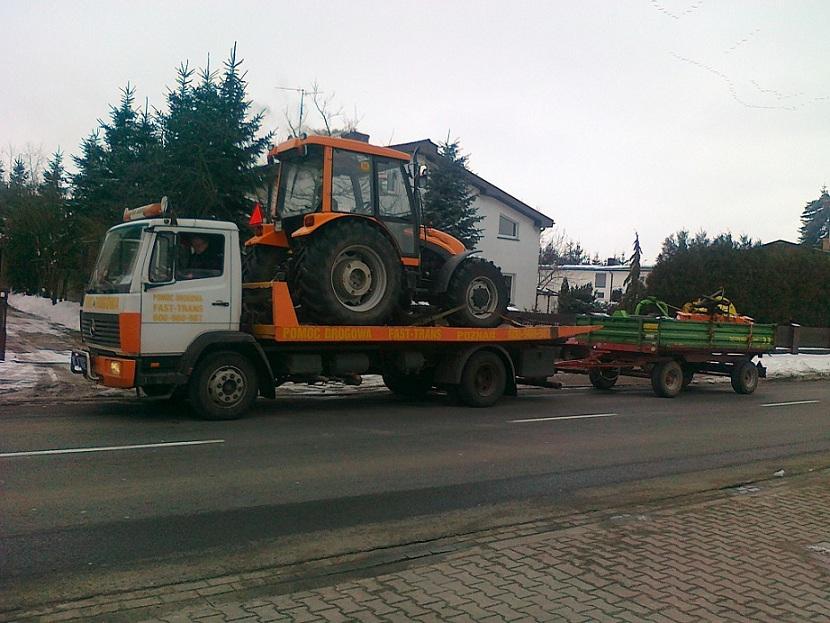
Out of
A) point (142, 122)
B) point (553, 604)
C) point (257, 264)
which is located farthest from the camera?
point (142, 122)

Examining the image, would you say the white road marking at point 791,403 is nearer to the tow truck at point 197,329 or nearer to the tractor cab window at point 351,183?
the tow truck at point 197,329

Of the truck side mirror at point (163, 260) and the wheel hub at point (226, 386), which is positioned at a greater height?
the truck side mirror at point (163, 260)

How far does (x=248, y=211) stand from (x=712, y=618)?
17.1 metres

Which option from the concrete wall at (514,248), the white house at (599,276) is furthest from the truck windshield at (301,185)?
the white house at (599,276)

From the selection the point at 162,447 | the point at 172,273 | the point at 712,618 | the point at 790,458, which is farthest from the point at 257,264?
the point at 712,618

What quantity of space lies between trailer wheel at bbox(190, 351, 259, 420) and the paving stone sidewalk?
5423 mm

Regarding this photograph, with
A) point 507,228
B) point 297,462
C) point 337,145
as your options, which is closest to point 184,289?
point 337,145

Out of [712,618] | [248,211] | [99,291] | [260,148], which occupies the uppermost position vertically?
[260,148]

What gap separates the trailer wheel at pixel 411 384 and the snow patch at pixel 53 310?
11.5 metres

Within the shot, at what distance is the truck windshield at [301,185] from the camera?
1166cm

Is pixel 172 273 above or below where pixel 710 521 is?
above

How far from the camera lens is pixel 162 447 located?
8.51 meters

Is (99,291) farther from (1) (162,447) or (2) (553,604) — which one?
(2) (553,604)

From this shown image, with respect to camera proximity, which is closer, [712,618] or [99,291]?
[712,618]
